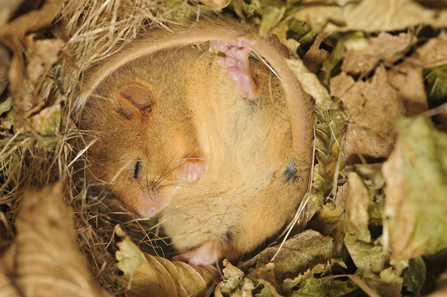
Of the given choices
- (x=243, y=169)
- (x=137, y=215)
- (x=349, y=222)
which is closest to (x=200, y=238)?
(x=137, y=215)

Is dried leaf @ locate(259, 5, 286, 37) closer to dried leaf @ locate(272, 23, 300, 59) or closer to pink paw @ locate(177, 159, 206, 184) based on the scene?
dried leaf @ locate(272, 23, 300, 59)

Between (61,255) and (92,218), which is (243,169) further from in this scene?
(61,255)

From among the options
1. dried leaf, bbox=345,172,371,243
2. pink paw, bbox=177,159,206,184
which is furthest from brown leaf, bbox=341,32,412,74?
pink paw, bbox=177,159,206,184

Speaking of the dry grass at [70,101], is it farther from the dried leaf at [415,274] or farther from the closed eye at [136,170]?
the dried leaf at [415,274]

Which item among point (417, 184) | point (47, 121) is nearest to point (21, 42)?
point (47, 121)

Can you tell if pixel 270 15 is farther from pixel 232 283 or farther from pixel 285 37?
pixel 232 283

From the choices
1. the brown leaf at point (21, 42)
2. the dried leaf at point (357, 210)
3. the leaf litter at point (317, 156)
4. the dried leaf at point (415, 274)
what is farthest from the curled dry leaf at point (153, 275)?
the dried leaf at point (415, 274)

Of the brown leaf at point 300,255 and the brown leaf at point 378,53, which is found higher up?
the brown leaf at point 378,53
